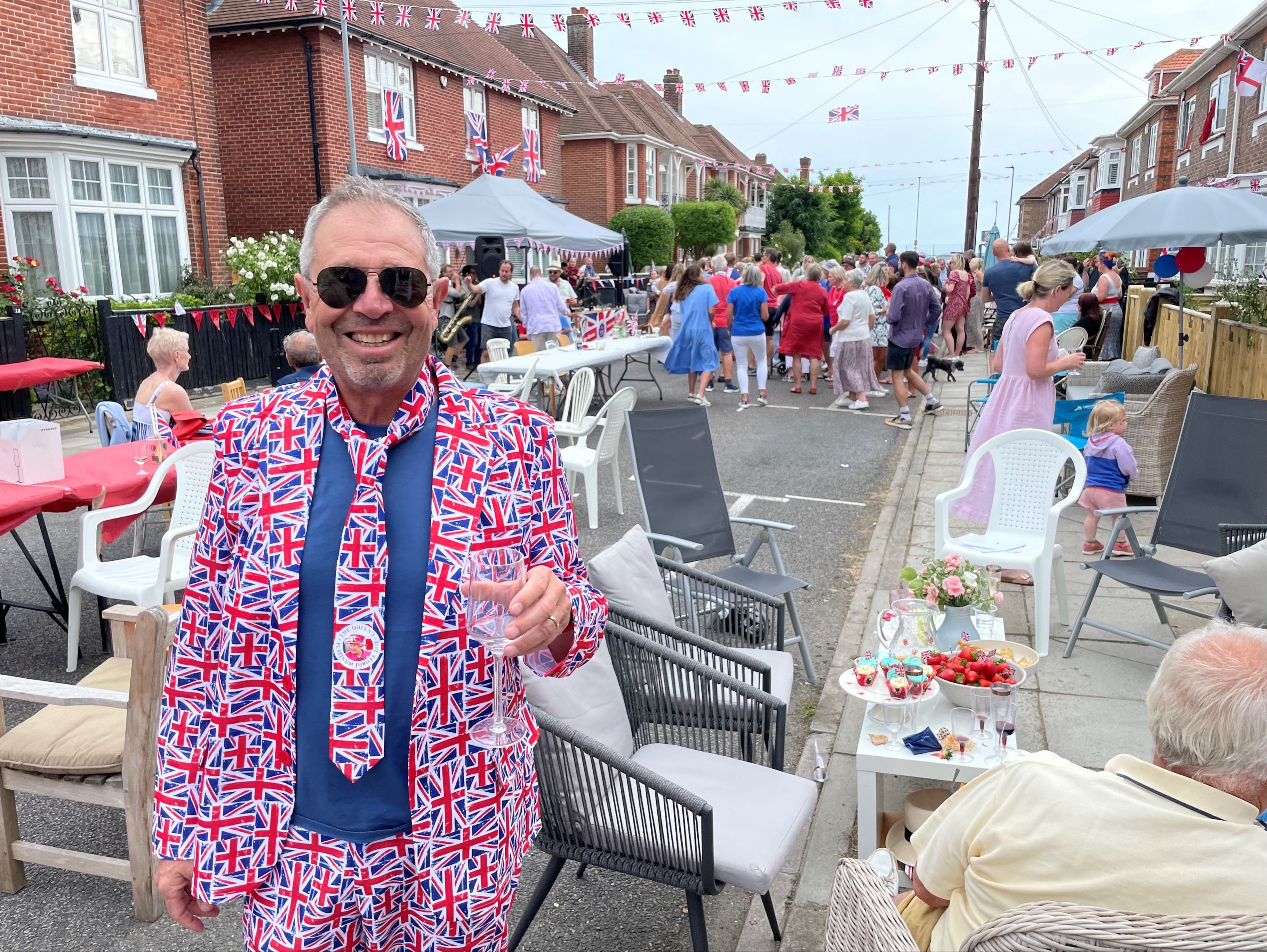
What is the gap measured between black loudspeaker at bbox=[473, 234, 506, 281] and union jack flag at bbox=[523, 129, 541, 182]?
28.0ft

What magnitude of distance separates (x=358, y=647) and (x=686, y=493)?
3697 mm

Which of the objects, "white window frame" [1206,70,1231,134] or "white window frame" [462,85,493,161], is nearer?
"white window frame" [1206,70,1231,134]

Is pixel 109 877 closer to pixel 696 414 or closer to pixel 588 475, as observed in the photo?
pixel 696 414

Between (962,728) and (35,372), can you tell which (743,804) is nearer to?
(962,728)

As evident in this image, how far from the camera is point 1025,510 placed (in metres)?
5.19

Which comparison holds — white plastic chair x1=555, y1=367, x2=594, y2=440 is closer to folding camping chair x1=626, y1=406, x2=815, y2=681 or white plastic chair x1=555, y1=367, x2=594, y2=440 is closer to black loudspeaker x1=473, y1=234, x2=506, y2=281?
folding camping chair x1=626, y1=406, x2=815, y2=681

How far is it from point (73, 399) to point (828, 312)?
31.5ft

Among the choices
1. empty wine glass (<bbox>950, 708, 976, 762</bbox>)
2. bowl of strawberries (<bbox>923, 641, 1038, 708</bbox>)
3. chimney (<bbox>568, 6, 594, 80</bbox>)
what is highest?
chimney (<bbox>568, 6, 594, 80</bbox>)

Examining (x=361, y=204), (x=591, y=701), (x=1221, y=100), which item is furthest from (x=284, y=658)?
(x=1221, y=100)

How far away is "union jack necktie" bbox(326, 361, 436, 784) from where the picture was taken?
54.8 inches

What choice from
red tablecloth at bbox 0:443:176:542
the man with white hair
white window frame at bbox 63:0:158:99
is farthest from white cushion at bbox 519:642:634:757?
white window frame at bbox 63:0:158:99

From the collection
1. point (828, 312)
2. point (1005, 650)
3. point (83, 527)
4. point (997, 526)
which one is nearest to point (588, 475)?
point (997, 526)

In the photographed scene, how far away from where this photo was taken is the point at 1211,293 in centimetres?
1255

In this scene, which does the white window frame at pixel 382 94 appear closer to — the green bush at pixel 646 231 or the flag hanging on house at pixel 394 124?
the flag hanging on house at pixel 394 124
